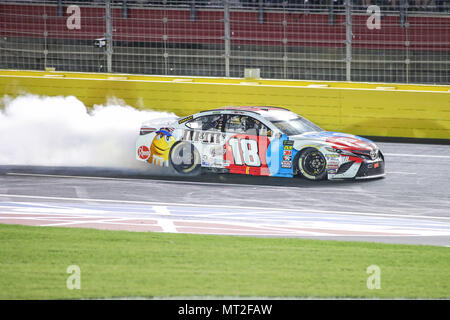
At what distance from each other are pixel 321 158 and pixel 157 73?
836cm

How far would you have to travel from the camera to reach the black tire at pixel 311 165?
49.6 feet

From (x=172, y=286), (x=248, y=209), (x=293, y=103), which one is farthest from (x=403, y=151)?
(x=172, y=286)

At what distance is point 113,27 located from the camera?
74.4 feet

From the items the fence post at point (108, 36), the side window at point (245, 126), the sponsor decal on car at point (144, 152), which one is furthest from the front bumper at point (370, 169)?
the fence post at point (108, 36)

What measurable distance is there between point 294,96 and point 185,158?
512 centimetres

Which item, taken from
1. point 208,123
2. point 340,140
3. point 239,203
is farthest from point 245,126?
point 239,203

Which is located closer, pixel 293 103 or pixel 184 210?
pixel 184 210

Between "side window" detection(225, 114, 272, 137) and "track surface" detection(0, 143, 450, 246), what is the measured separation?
91cm

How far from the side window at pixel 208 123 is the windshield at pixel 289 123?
2.81 ft

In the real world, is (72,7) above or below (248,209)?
above

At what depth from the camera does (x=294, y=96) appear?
807 inches

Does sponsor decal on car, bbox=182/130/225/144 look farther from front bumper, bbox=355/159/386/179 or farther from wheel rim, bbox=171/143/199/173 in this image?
front bumper, bbox=355/159/386/179

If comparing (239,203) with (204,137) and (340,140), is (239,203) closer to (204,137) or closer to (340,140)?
(204,137)
